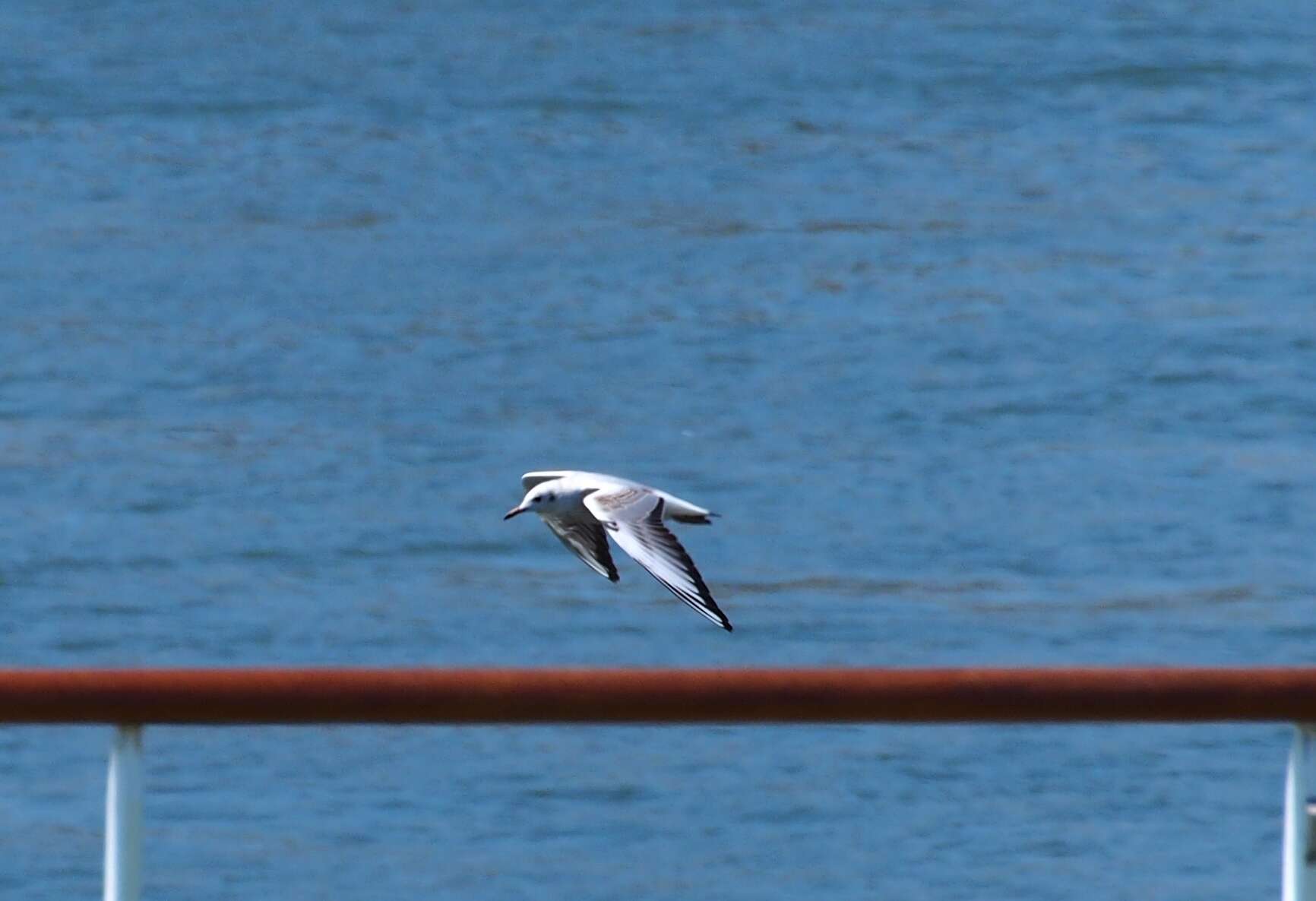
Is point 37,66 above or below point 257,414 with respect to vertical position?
above

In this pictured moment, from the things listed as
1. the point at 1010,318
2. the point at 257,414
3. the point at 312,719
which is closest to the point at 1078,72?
the point at 1010,318

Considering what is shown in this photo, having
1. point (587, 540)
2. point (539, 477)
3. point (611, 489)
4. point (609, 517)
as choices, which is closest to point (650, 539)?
point (609, 517)

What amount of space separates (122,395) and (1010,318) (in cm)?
604

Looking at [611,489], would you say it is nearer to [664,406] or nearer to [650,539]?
[650,539]

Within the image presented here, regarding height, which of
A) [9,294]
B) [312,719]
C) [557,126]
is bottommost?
[312,719]

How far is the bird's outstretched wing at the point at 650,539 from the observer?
10.3ft

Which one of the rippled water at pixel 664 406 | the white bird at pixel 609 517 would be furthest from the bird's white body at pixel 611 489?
the rippled water at pixel 664 406

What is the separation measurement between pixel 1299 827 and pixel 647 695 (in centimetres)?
54

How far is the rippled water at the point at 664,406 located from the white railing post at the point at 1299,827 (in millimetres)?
6377

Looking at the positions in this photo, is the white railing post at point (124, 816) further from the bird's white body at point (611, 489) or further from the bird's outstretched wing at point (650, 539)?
the bird's white body at point (611, 489)

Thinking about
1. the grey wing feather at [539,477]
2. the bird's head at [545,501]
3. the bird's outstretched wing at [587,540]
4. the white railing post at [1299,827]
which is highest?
the grey wing feather at [539,477]

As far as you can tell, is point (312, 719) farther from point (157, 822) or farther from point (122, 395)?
point (122, 395)

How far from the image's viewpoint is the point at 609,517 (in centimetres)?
393

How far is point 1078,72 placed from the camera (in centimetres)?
1952
